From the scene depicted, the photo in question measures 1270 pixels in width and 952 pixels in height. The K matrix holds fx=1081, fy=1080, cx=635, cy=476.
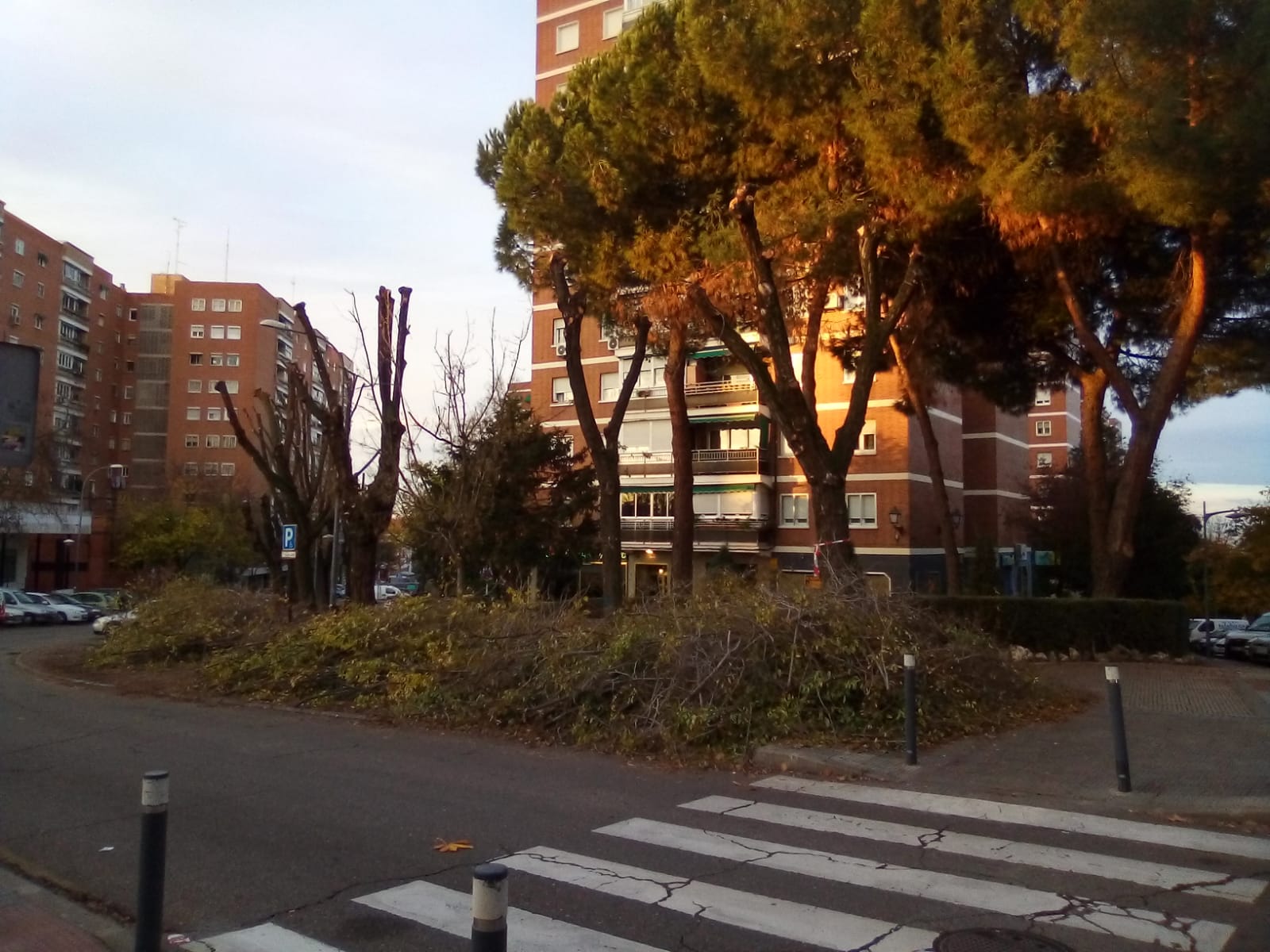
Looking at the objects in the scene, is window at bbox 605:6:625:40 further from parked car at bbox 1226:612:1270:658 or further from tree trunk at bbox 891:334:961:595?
parked car at bbox 1226:612:1270:658

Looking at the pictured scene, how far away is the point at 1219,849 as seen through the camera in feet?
22.7

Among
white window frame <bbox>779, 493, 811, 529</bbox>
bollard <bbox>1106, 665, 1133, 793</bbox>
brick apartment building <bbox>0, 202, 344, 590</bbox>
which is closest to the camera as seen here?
bollard <bbox>1106, 665, 1133, 793</bbox>

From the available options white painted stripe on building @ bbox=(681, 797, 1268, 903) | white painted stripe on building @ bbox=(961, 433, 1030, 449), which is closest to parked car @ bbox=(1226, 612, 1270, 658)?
white painted stripe on building @ bbox=(961, 433, 1030, 449)

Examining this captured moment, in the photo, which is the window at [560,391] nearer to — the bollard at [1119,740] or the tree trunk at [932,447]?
the tree trunk at [932,447]

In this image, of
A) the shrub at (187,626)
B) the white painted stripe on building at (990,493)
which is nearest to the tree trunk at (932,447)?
the shrub at (187,626)

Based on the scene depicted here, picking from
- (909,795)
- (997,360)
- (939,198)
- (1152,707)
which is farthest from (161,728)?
(997,360)

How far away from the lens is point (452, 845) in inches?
280

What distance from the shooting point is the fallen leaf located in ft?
23.0

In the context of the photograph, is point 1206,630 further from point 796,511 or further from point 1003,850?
point 1003,850

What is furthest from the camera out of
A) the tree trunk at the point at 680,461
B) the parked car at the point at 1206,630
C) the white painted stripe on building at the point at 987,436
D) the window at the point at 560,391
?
the white painted stripe on building at the point at 987,436

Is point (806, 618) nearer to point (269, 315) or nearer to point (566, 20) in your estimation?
point (566, 20)

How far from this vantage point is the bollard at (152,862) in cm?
496

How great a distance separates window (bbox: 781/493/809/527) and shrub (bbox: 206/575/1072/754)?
3055 centimetres

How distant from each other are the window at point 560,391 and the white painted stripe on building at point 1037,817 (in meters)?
40.1
